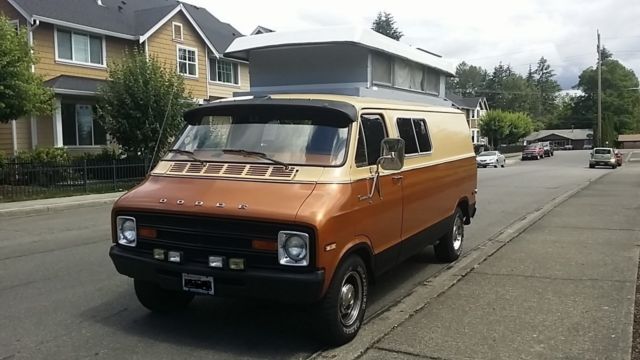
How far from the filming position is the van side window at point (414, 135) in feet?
20.6

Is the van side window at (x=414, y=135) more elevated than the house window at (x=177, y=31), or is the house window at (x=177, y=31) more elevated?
the house window at (x=177, y=31)

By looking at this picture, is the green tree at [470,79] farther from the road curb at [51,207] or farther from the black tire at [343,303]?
the black tire at [343,303]

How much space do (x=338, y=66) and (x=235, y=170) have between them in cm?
372

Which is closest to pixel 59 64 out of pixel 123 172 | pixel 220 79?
pixel 123 172

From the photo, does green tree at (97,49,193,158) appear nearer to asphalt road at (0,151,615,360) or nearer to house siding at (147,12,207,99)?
house siding at (147,12,207,99)

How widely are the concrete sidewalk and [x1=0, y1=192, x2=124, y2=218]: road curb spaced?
39.1 feet

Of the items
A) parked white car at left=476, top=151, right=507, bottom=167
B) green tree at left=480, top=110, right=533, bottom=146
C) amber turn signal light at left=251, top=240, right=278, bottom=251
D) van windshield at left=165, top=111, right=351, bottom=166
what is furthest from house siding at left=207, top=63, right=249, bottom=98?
green tree at left=480, top=110, right=533, bottom=146

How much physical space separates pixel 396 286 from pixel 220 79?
28.7 metres

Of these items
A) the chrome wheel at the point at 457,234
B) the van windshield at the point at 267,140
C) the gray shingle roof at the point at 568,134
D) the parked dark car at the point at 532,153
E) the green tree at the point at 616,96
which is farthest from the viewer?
the gray shingle roof at the point at 568,134

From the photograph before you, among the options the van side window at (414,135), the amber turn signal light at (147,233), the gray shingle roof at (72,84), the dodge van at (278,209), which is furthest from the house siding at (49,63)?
the amber turn signal light at (147,233)

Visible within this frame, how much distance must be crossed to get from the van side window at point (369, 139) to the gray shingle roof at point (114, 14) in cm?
2177

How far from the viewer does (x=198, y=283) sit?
464 centimetres

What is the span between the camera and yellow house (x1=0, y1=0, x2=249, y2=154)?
2366 cm

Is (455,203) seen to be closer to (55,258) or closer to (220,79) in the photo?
(55,258)
